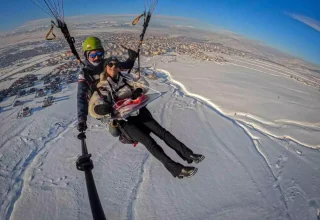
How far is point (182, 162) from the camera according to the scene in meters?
7.27

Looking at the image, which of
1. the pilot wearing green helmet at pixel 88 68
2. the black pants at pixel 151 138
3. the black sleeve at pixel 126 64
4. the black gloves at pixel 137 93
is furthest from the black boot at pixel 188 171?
the black sleeve at pixel 126 64

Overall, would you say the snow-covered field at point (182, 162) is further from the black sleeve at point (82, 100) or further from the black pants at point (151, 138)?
the black sleeve at point (82, 100)

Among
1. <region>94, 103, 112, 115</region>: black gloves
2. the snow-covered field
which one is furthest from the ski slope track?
<region>94, 103, 112, 115</region>: black gloves

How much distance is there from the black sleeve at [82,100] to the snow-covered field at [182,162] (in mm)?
3690

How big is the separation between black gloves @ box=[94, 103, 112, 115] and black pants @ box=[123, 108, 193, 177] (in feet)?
1.26

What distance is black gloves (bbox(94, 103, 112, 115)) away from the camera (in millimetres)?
2744

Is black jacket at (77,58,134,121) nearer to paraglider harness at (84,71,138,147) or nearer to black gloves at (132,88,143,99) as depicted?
paraglider harness at (84,71,138,147)

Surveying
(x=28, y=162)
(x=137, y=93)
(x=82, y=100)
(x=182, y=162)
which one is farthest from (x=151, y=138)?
(x=28, y=162)

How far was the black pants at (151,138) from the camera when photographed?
9.44ft

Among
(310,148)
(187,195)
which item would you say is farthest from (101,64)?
(310,148)

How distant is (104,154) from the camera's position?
7.75m

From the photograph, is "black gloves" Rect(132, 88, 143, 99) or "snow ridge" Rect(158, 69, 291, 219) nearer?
"black gloves" Rect(132, 88, 143, 99)

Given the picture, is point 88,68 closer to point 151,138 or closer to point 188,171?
point 151,138

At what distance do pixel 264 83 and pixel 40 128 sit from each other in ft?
53.3
